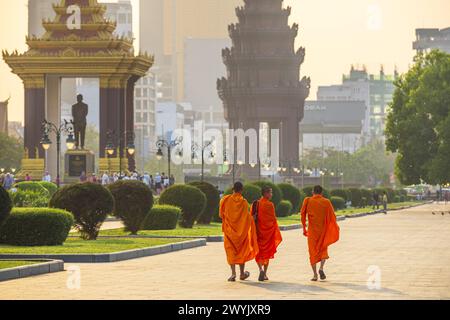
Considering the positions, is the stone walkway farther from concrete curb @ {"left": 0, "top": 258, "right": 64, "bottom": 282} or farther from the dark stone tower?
the dark stone tower

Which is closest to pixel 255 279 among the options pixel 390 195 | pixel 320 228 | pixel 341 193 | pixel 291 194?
pixel 320 228

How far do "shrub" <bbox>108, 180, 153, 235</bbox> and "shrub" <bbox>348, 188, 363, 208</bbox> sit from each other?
69.4 meters

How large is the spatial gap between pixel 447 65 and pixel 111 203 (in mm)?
68026

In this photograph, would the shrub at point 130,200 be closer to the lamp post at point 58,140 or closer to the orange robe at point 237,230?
the orange robe at point 237,230

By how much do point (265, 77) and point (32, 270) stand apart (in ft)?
403

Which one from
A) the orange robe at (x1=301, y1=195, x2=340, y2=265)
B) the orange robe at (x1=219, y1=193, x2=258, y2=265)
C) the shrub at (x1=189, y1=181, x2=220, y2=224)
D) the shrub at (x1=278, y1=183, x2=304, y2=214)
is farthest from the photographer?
the shrub at (x1=278, y1=183, x2=304, y2=214)

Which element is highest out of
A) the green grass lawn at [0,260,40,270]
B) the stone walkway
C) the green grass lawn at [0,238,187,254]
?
the green grass lawn at [0,260,40,270]

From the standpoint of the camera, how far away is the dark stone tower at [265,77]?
147875 mm

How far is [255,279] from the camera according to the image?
27.0m

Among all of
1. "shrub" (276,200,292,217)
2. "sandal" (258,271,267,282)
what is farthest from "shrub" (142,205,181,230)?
"shrub" (276,200,292,217)

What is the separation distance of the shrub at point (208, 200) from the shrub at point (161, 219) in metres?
4.27

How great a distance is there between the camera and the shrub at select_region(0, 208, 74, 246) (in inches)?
1405

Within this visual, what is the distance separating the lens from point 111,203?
3953cm

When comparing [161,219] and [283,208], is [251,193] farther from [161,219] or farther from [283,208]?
[161,219]
